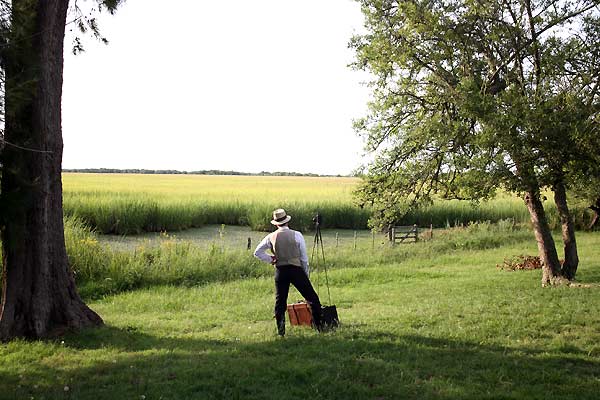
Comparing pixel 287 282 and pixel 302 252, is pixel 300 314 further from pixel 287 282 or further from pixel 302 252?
pixel 302 252

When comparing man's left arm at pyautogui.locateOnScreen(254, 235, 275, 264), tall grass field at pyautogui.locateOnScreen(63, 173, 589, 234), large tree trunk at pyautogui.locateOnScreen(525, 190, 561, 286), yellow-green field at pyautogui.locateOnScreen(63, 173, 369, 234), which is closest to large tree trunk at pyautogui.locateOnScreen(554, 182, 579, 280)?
large tree trunk at pyautogui.locateOnScreen(525, 190, 561, 286)

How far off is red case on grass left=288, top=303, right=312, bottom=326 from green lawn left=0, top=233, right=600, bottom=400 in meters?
0.24

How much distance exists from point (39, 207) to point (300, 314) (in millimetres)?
3927

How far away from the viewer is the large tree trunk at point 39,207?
7.71 m

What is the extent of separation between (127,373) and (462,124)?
837 cm

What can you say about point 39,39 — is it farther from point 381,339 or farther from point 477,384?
point 477,384

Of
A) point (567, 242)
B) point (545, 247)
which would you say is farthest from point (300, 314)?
point (567, 242)

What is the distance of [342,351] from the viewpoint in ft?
22.6

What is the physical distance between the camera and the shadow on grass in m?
5.65

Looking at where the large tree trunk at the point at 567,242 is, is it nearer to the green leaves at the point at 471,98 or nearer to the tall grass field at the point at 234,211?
the green leaves at the point at 471,98

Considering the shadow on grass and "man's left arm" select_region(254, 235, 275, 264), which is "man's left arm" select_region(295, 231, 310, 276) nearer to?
"man's left arm" select_region(254, 235, 275, 264)

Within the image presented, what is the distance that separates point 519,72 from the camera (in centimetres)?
1149

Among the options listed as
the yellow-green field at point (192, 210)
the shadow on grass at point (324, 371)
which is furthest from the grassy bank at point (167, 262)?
the shadow on grass at point (324, 371)

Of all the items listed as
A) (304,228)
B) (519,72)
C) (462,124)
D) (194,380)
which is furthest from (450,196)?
(304,228)
